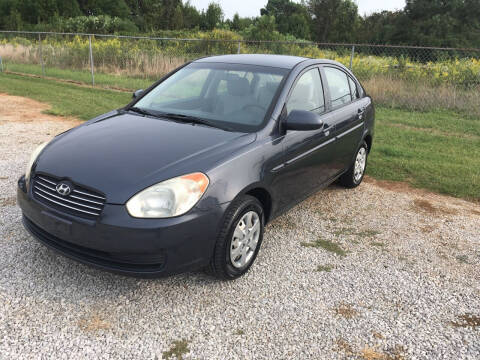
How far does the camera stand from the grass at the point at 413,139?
6.07 metres

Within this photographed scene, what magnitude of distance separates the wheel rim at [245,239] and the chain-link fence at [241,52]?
7510 mm

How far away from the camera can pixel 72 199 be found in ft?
9.22

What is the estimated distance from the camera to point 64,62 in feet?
54.2

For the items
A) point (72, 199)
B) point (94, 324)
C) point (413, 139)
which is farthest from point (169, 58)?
point (94, 324)

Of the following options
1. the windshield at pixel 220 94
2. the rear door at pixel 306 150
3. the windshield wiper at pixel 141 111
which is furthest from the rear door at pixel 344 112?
the windshield wiper at pixel 141 111

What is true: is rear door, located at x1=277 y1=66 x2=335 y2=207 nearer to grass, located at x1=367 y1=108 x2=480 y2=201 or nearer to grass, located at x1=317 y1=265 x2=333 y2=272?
grass, located at x1=317 y1=265 x2=333 y2=272

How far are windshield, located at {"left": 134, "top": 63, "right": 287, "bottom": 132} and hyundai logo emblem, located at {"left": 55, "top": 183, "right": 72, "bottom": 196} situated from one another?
130cm

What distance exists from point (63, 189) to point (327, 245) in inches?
94.4

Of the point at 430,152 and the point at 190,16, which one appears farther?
the point at 190,16

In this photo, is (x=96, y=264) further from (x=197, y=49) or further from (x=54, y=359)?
(x=197, y=49)

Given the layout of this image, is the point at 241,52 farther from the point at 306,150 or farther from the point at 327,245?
the point at 327,245

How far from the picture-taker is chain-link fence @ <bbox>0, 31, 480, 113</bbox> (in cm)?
1103

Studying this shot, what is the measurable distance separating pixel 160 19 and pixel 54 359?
46.3 metres

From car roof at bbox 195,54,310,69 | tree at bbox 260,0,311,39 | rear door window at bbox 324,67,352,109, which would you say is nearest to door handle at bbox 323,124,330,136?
rear door window at bbox 324,67,352,109
